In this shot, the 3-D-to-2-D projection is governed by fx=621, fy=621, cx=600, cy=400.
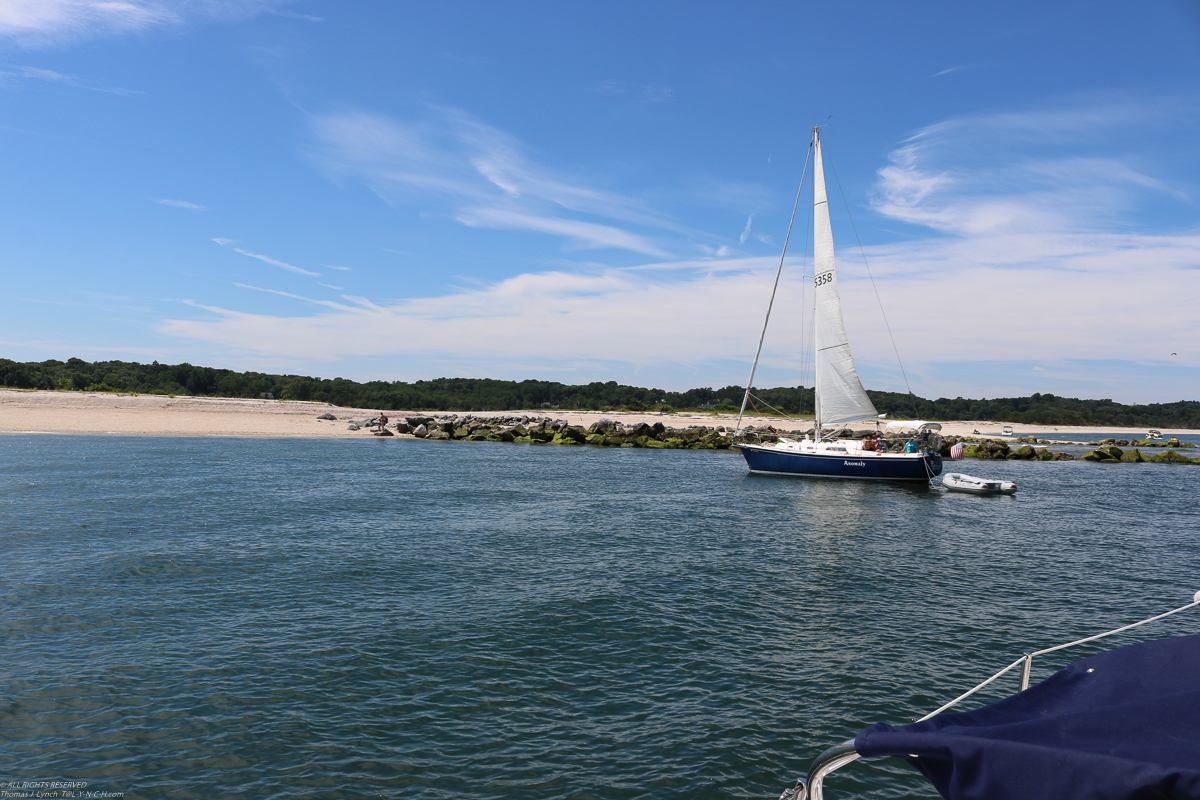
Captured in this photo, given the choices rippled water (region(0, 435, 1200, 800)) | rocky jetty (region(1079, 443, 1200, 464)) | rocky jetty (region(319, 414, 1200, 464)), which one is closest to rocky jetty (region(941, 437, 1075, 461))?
rocky jetty (region(319, 414, 1200, 464))

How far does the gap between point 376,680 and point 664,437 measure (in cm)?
6562

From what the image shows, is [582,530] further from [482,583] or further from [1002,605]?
[1002,605]

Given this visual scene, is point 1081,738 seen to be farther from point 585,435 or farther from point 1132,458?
point 1132,458

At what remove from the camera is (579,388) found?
170 m

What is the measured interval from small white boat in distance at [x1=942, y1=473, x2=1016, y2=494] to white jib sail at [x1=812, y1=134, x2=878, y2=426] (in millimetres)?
7603

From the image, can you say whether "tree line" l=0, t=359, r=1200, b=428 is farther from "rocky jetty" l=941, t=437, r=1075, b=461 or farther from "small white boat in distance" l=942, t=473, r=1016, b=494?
"small white boat in distance" l=942, t=473, r=1016, b=494

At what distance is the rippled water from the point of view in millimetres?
9031

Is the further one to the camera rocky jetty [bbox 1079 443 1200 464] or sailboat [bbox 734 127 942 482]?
rocky jetty [bbox 1079 443 1200 464]

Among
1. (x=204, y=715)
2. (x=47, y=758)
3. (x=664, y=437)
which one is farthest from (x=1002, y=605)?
(x=664, y=437)

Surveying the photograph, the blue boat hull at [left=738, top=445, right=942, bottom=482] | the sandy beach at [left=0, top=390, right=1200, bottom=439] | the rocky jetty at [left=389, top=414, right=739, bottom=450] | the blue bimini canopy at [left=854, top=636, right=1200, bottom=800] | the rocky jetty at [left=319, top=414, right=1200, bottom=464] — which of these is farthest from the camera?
the rocky jetty at [left=389, top=414, right=739, bottom=450]

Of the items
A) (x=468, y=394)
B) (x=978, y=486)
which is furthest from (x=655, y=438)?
(x=468, y=394)

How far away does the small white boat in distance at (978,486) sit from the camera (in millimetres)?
41219

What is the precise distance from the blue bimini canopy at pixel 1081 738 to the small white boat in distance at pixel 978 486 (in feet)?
137

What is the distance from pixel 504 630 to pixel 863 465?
1364 inches
